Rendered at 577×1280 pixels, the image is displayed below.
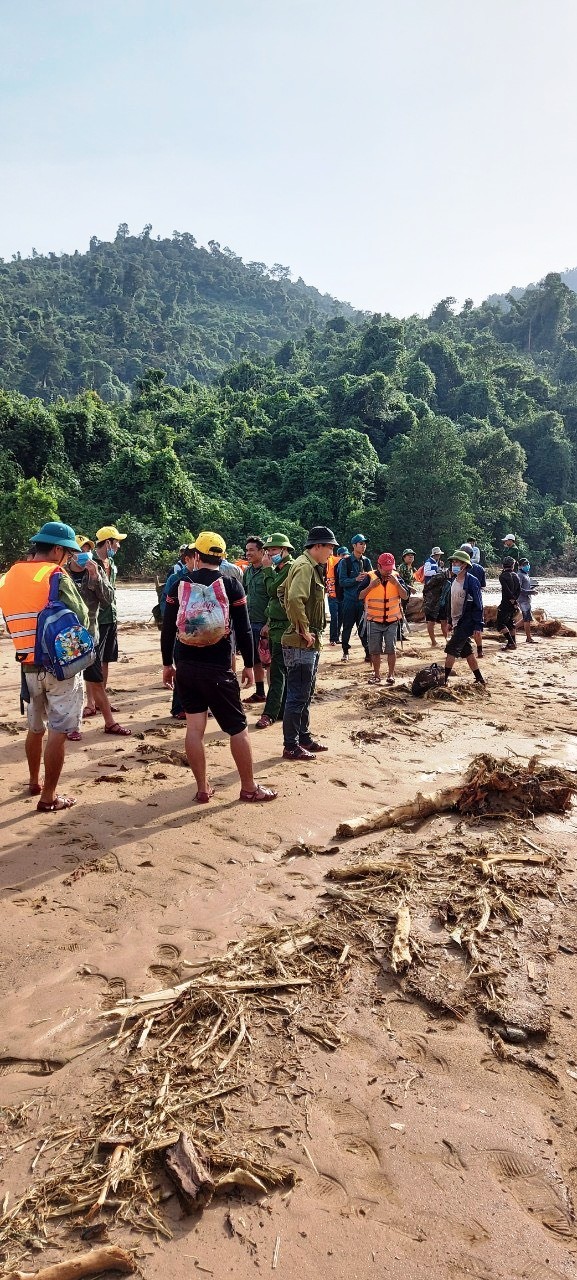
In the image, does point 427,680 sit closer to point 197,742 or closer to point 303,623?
point 303,623

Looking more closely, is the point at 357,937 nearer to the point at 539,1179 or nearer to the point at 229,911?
the point at 229,911

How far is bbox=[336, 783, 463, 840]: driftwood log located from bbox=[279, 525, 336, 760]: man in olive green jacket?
4.00 feet

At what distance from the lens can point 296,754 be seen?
5344 millimetres

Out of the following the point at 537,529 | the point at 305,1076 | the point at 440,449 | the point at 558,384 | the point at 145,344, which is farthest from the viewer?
the point at 145,344

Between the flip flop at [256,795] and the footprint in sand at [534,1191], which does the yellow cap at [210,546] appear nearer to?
the flip flop at [256,795]

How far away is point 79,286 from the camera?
328ft

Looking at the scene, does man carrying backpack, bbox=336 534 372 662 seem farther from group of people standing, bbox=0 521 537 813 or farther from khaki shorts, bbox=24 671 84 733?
khaki shorts, bbox=24 671 84 733

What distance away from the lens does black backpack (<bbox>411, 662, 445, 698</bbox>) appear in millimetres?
7602

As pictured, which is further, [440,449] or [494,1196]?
[440,449]

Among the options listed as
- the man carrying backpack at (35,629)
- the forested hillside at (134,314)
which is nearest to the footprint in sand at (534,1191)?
the man carrying backpack at (35,629)

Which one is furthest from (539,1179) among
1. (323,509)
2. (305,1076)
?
(323,509)

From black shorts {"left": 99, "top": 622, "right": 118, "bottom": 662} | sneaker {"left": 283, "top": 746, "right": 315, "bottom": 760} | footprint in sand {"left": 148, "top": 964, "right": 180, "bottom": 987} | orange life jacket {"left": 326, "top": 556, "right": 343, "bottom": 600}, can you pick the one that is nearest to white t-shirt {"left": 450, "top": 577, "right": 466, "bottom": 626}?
orange life jacket {"left": 326, "top": 556, "right": 343, "bottom": 600}

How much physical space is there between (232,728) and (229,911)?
1.29m

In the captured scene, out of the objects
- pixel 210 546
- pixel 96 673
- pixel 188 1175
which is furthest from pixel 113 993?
pixel 96 673
